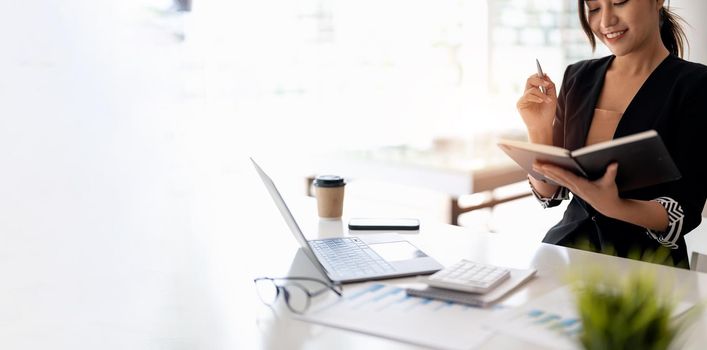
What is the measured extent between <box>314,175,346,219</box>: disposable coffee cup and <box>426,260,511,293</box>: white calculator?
55cm

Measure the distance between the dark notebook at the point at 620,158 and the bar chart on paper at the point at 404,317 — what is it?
42 cm

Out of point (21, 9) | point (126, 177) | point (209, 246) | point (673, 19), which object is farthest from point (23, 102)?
point (673, 19)

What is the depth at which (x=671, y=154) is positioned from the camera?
1898 mm

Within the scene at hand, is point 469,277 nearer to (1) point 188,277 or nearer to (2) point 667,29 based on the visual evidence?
(1) point 188,277

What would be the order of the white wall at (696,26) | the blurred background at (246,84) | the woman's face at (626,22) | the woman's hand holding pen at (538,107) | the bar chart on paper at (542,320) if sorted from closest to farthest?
the bar chart on paper at (542,320) < the woman's face at (626,22) < the woman's hand holding pen at (538,107) < the blurred background at (246,84) < the white wall at (696,26)

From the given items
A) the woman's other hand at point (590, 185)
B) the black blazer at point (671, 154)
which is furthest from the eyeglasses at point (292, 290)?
the black blazer at point (671, 154)

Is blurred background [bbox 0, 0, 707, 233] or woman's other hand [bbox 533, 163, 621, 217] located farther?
blurred background [bbox 0, 0, 707, 233]

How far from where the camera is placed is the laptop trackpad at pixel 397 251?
1.59m

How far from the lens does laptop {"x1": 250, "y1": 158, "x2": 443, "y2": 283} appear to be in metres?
1.45

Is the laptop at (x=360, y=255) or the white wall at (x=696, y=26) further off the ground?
the white wall at (x=696, y=26)

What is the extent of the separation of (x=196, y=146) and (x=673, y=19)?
1.99 m

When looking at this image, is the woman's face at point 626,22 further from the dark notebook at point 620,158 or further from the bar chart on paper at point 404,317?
the bar chart on paper at point 404,317

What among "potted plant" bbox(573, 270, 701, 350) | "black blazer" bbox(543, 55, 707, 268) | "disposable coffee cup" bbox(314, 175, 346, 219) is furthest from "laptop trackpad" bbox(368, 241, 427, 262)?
"potted plant" bbox(573, 270, 701, 350)

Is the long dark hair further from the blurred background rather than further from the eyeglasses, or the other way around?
the eyeglasses
